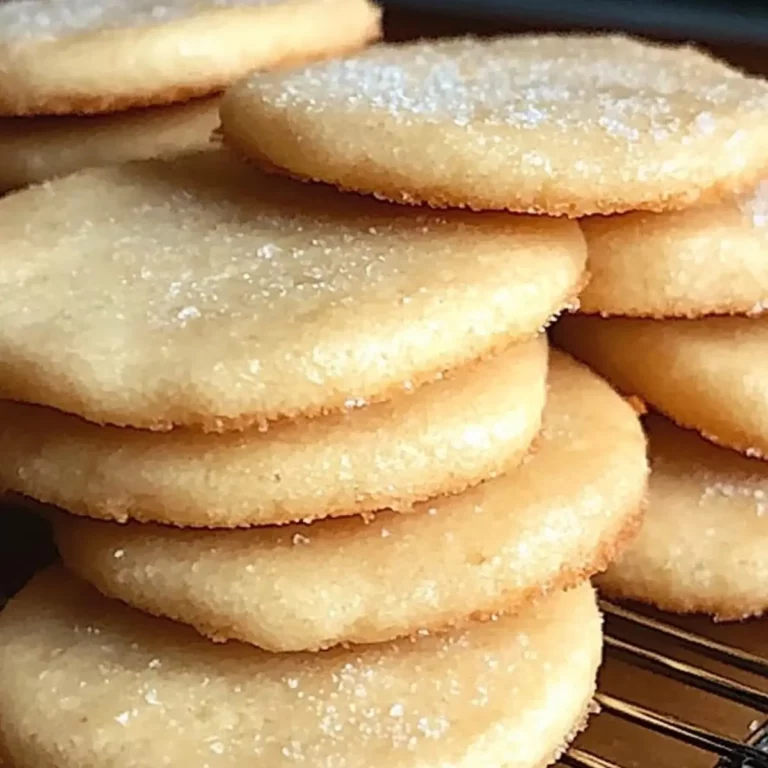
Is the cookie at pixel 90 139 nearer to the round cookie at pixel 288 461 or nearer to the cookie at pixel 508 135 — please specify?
the cookie at pixel 508 135

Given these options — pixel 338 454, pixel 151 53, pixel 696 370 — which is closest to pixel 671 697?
pixel 696 370

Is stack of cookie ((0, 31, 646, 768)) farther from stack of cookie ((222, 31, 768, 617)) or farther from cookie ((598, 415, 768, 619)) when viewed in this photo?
cookie ((598, 415, 768, 619))

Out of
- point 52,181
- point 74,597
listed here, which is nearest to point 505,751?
point 74,597

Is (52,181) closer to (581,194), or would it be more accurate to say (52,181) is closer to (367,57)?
(367,57)

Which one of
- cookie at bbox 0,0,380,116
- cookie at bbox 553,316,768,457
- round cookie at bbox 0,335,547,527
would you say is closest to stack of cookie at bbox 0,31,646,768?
round cookie at bbox 0,335,547,527

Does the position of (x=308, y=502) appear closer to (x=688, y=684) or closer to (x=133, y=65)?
(x=688, y=684)
